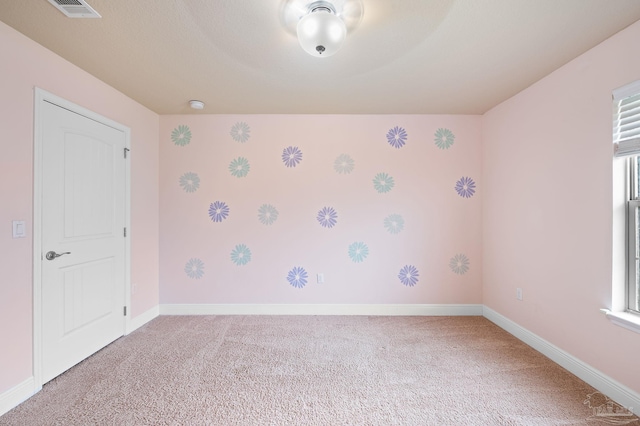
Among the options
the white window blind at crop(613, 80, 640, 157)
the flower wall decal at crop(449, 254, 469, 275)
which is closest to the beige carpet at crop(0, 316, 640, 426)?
the flower wall decal at crop(449, 254, 469, 275)

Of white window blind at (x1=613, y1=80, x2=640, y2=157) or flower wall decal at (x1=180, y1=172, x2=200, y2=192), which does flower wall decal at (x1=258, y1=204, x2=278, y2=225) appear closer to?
flower wall decal at (x1=180, y1=172, x2=200, y2=192)

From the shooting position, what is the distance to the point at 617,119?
1760mm

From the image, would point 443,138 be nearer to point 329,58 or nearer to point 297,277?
point 329,58

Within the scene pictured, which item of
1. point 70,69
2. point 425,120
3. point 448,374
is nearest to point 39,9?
point 70,69

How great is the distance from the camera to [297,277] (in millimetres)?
3205

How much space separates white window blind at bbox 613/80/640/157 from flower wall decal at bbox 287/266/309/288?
2.83 m

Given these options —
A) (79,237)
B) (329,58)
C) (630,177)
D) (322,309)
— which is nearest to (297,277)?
(322,309)

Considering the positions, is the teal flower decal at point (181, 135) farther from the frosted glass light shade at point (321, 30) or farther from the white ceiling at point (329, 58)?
the frosted glass light shade at point (321, 30)

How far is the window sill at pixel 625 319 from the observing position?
5.29 ft

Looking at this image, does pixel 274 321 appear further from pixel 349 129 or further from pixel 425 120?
pixel 425 120

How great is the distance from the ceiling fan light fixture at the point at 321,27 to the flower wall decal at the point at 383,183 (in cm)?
183

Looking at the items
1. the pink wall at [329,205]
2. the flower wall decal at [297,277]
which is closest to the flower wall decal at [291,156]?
the pink wall at [329,205]

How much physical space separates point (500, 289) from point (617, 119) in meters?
1.85

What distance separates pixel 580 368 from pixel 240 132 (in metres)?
3.78
